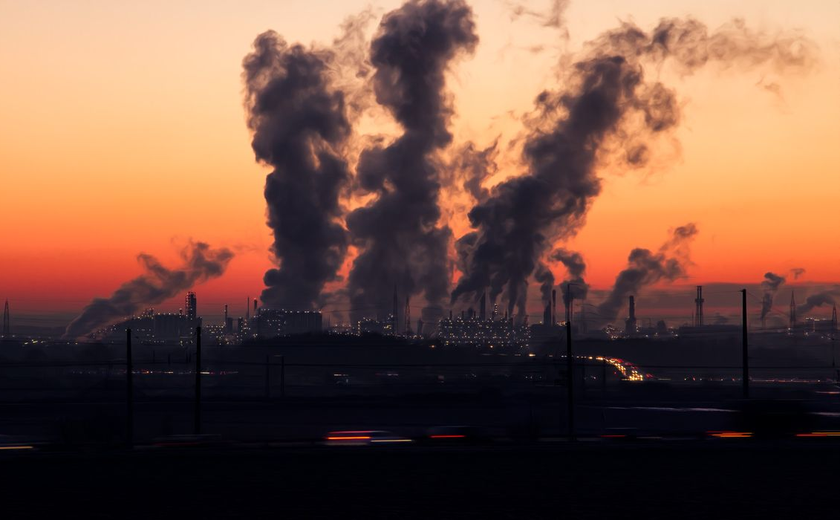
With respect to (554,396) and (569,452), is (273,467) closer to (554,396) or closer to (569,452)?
(569,452)

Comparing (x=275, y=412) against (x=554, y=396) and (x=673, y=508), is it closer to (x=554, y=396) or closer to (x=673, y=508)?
(x=554, y=396)

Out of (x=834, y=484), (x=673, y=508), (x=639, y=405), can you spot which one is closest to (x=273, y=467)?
(x=673, y=508)

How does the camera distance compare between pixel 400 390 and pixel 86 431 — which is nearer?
pixel 86 431

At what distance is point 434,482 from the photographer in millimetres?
22312

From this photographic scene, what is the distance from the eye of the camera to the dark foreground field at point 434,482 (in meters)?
18.2

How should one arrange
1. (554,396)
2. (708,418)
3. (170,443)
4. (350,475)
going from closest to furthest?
(350,475)
(170,443)
(708,418)
(554,396)

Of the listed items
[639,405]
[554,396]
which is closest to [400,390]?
[554,396]

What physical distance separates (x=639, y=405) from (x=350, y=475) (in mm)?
54050

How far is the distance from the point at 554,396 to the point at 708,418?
30086 millimetres

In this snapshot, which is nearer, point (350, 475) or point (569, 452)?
point (350, 475)

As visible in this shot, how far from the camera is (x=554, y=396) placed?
85812 millimetres

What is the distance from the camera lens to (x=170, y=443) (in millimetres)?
32500

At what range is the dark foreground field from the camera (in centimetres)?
1825

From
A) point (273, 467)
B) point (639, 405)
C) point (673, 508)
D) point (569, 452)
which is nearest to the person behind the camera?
point (673, 508)
